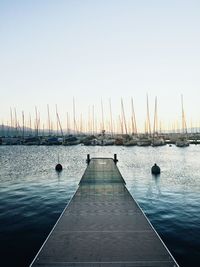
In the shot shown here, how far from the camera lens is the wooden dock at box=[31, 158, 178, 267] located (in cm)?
883

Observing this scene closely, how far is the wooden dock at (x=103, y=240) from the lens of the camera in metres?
8.83

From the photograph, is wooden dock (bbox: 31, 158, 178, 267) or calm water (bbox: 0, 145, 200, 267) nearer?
wooden dock (bbox: 31, 158, 178, 267)

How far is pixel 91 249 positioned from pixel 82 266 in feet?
4.37

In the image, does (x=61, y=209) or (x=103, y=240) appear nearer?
(x=103, y=240)

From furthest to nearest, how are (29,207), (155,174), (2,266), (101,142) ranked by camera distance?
(101,142), (155,174), (29,207), (2,266)

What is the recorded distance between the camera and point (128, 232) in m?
11.7

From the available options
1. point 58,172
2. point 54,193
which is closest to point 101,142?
point 58,172

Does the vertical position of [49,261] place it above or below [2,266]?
above

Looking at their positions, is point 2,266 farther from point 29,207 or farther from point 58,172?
point 58,172

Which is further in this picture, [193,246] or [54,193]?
[54,193]

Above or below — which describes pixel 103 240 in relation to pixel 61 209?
above

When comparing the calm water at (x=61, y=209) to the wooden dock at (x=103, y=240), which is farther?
the calm water at (x=61, y=209)

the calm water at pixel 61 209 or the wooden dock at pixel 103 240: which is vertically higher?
the wooden dock at pixel 103 240

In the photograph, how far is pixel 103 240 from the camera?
35.0 ft
